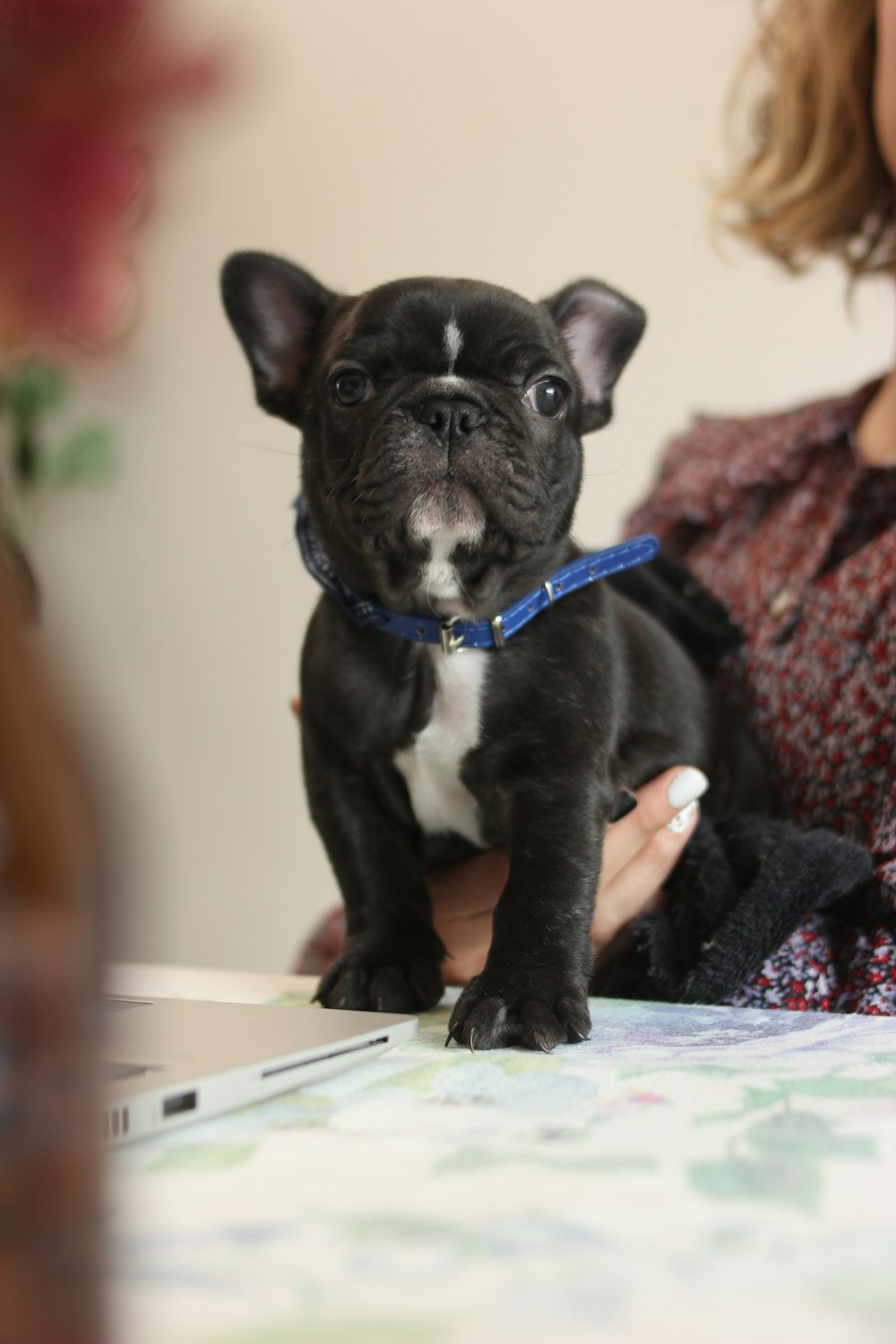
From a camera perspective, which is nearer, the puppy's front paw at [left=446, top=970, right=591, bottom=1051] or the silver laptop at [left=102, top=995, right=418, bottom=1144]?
the silver laptop at [left=102, top=995, right=418, bottom=1144]

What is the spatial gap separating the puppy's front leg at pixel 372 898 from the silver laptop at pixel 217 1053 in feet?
0.62

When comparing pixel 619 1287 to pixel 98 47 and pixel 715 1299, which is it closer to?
pixel 715 1299

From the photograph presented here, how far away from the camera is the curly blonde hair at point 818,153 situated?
1993 mm

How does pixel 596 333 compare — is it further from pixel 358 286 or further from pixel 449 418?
pixel 358 286

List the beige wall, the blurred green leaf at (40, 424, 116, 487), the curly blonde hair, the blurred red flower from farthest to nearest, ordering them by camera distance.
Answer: the blurred green leaf at (40, 424, 116, 487)
the beige wall
the curly blonde hair
the blurred red flower

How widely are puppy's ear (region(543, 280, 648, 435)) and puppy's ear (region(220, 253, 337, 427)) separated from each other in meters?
0.26

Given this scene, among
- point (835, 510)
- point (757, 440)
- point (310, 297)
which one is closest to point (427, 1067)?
point (310, 297)

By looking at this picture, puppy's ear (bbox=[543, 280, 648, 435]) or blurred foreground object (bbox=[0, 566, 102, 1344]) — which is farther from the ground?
puppy's ear (bbox=[543, 280, 648, 435])

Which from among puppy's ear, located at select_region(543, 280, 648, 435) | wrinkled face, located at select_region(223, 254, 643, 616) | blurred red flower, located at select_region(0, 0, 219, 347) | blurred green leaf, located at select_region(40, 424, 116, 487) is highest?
blurred green leaf, located at select_region(40, 424, 116, 487)

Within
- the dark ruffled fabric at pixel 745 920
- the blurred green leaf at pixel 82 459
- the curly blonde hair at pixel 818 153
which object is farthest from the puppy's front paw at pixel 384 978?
the blurred green leaf at pixel 82 459

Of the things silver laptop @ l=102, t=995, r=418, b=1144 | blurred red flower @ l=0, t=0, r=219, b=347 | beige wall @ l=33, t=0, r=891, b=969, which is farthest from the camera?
beige wall @ l=33, t=0, r=891, b=969

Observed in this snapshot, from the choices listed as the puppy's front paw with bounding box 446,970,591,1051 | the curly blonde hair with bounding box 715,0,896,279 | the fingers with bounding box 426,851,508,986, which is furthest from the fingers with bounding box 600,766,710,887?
the curly blonde hair with bounding box 715,0,896,279

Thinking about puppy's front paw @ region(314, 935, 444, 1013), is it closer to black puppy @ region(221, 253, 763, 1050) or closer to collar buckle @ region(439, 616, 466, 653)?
black puppy @ region(221, 253, 763, 1050)

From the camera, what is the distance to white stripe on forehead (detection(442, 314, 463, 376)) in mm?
1161
